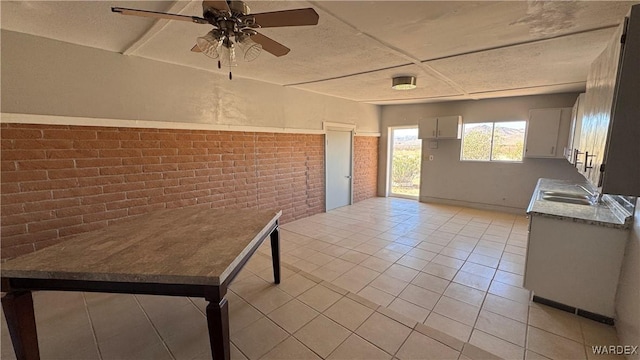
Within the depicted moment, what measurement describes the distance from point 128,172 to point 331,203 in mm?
3731

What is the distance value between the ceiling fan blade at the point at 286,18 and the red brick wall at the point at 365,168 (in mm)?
4815

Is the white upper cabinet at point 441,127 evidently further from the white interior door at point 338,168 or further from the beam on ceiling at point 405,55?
the white interior door at point 338,168

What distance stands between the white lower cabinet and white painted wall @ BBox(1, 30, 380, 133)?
12.2 ft

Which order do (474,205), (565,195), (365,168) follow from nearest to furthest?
(565,195), (474,205), (365,168)

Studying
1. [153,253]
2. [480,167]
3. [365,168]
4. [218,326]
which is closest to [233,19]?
→ [153,253]

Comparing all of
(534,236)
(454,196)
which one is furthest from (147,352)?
(454,196)

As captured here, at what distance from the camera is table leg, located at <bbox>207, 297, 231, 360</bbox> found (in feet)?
4.50

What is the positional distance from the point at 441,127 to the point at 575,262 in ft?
13.3

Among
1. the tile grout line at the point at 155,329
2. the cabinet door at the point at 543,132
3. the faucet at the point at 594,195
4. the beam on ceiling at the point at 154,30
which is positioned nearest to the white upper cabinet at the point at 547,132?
the cabinet door at the point at 543,132

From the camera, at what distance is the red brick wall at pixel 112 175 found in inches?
92.1

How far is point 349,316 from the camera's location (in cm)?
221

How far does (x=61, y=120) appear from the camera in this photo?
2.48m

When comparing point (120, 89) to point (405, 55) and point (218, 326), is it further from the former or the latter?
point (405, 55)

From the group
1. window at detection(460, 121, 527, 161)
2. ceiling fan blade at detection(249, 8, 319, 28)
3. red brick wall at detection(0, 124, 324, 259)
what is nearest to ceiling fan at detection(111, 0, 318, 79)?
ceiling fan blade at detection(249, 8, 319, 28)
